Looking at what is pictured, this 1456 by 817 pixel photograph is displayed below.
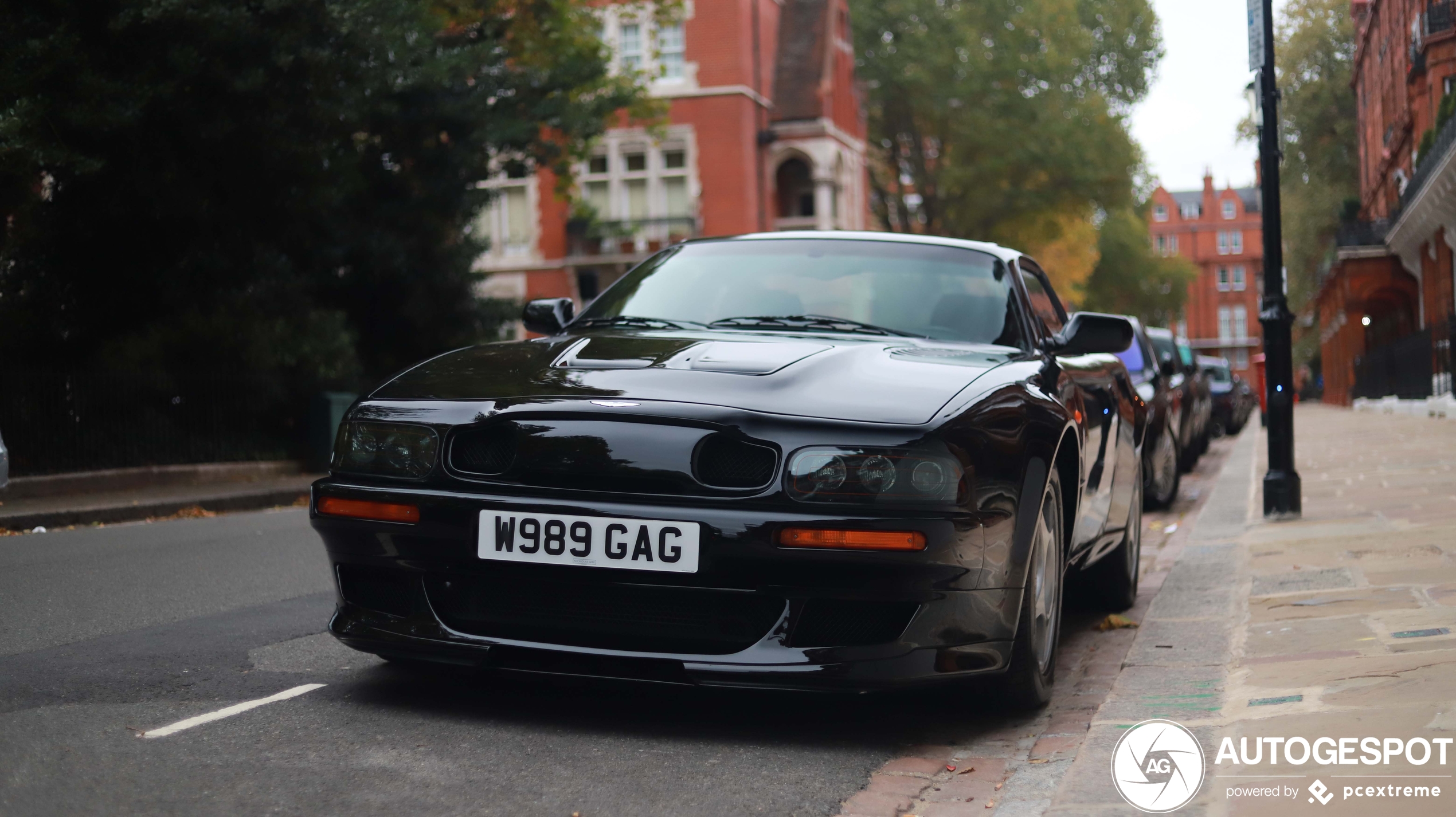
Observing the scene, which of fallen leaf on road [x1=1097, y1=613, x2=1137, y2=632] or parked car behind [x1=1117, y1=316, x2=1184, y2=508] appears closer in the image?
fallen leaf on road [x1=1097, y1=613, x2=1137, y2=632]

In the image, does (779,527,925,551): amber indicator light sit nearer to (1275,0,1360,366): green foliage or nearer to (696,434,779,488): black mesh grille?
(696,434,779,488): black mesh grille

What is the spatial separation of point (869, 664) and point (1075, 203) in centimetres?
4646

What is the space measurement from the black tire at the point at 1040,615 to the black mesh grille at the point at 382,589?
63.8 inches

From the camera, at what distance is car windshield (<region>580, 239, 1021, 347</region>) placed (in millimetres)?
5098

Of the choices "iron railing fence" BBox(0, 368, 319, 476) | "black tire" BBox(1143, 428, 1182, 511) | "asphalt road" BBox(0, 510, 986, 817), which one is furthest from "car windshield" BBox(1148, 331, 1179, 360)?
"asphalt road" BBox(0, 510, 986, 817)

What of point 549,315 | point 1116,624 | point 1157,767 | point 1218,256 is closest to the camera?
point 1157,767

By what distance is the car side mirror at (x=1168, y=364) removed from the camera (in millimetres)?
13637

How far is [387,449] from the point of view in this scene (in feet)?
13.3

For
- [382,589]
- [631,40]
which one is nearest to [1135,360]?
[382,589]

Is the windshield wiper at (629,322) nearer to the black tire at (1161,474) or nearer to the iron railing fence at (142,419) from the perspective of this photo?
the black tire at (1161,474)

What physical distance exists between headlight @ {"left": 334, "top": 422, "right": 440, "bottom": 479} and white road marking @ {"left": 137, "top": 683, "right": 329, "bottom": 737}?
0.69m

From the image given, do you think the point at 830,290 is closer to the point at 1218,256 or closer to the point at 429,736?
the point at 429,736

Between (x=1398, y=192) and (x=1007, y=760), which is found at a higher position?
(x=1398, y=192)

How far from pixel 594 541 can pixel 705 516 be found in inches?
11.3
